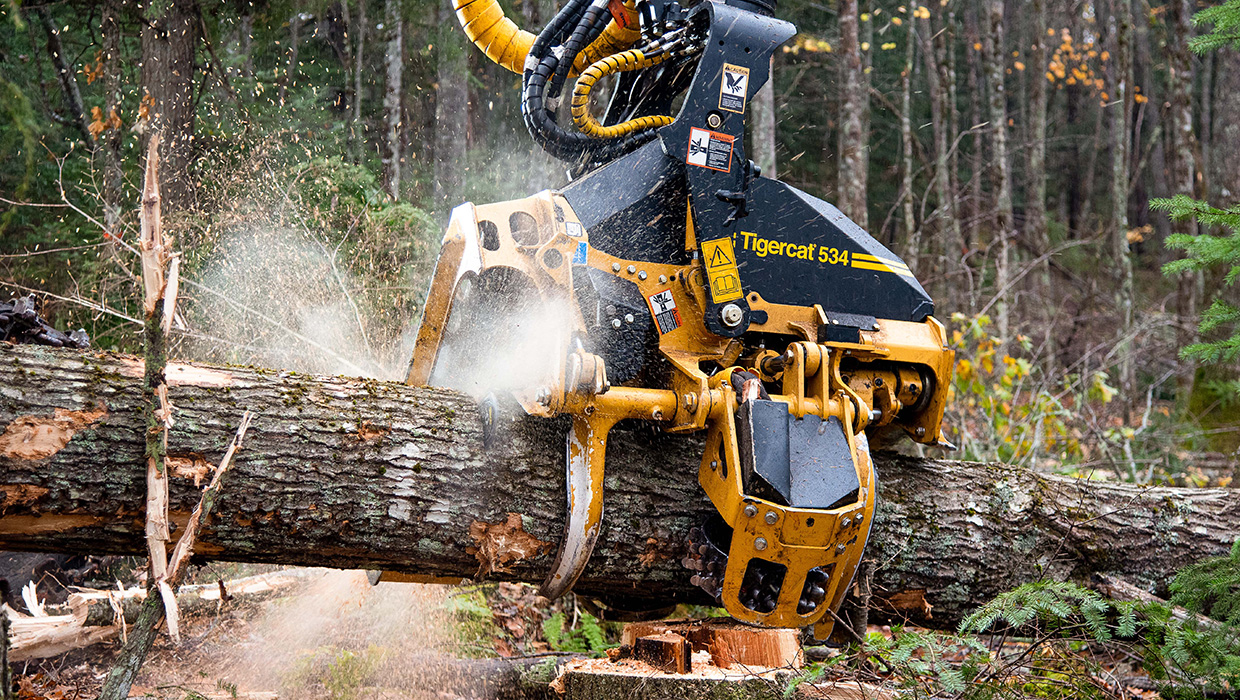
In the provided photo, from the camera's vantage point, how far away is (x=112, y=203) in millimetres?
8375

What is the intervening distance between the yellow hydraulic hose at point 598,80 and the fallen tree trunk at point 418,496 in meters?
1.24

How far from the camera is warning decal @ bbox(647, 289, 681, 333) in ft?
11.0

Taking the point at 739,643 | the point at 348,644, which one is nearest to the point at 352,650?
the point at 348,644

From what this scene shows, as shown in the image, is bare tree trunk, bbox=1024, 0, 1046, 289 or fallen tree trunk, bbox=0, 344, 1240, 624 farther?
bare tree trunk, bbox=1024, 0, 1046, 289

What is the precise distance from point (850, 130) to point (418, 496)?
8.03 m

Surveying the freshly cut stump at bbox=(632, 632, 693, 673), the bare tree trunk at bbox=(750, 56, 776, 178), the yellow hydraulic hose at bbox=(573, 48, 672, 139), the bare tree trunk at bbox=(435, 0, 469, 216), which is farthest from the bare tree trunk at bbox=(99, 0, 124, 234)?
the freshly cut stump at bbox=(632, 632, 693, 673)

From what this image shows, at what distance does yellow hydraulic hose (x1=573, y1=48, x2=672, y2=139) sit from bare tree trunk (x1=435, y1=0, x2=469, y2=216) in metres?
5.31

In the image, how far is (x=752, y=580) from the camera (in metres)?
3.04

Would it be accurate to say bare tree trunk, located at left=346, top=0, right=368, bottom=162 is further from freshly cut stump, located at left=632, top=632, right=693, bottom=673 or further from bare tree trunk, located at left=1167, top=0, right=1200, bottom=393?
bare tree trunk, located at left=1167, top=0, right=1200, bottom=393

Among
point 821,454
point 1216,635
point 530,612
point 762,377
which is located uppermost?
Answer: point 762,377

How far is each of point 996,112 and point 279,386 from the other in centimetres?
1229

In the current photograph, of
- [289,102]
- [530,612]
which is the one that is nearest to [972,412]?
[530,612]

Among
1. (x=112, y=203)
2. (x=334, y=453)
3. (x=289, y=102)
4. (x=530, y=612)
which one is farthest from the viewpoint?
(x=289, y=102)

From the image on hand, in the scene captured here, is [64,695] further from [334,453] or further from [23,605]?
[334,453]
